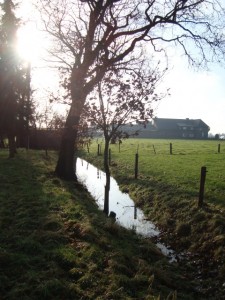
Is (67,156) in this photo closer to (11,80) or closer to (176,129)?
(11,80)

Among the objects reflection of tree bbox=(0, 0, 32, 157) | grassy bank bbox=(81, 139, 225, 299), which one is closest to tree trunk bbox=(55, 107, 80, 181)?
grassy bank bbox=(81, 139, 225, 299)

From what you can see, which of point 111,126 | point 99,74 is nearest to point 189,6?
point 99,74

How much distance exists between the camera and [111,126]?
16047 mm

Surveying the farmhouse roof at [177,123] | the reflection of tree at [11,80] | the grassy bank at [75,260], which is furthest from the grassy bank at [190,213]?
the farmhouse roof at [177,123]

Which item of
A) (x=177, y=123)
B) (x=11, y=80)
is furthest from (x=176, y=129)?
(x=11, y=80)

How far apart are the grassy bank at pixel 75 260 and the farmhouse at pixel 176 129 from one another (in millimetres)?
102383

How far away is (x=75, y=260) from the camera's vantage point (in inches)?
338

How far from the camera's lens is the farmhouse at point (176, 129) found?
115688 mm

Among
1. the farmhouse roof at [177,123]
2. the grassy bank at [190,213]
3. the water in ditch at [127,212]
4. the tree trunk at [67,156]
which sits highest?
the farmhouse roof at [177,123]

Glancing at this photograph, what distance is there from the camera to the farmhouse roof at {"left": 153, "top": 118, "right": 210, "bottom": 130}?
384 ft

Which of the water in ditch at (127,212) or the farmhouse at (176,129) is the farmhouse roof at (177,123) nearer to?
the farmhouse at (176,129)

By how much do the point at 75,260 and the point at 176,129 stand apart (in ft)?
363

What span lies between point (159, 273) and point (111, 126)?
8385mm

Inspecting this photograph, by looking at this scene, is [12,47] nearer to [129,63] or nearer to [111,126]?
[129,63]
